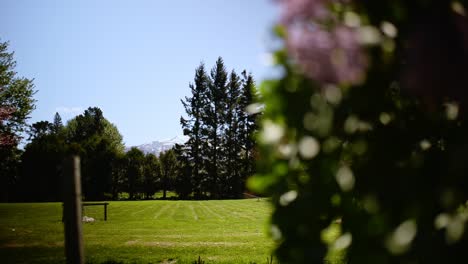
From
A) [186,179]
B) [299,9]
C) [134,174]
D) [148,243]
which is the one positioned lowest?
[148,243]

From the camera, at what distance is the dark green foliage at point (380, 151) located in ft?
4.50

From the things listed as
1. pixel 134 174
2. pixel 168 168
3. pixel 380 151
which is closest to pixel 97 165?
pixel 134 174

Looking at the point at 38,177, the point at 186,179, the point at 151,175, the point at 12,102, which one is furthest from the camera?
the point at 151,175

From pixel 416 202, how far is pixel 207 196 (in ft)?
190

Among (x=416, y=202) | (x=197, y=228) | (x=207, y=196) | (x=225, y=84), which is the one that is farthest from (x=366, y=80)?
(x=225, y=84)

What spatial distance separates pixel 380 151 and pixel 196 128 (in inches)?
2390

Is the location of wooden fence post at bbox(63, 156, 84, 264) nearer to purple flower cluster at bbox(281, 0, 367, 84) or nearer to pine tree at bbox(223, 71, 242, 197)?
purple flower cluster at bbox(281, 0, 367, 84)

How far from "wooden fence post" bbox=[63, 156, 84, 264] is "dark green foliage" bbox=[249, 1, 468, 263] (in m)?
2.53

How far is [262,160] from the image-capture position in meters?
1.97

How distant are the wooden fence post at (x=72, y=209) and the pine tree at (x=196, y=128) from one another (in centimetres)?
5493

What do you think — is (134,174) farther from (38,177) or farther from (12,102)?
(12,102)

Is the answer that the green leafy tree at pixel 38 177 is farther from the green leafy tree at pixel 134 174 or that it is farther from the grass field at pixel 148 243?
the grass field at pixel 148 243

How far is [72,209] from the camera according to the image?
371cm

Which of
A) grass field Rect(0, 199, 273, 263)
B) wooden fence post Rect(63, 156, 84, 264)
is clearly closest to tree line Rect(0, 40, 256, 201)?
grass field Rect(0, 199, 273, 263)
